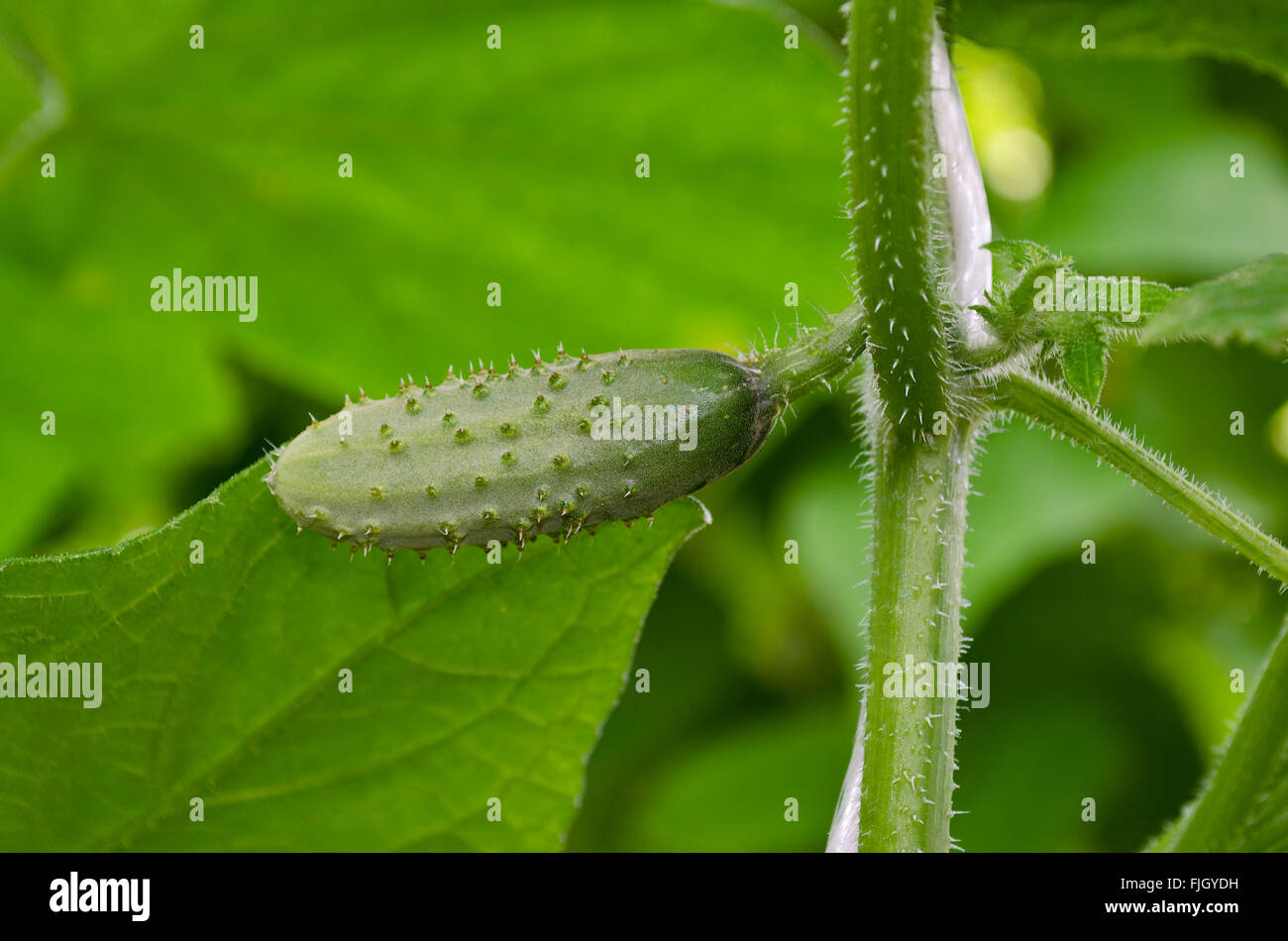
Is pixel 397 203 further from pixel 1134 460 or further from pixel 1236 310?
pixel 1236 310

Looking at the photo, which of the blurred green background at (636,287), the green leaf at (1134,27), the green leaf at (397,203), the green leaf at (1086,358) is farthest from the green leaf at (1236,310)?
the green leaf at (397,203)

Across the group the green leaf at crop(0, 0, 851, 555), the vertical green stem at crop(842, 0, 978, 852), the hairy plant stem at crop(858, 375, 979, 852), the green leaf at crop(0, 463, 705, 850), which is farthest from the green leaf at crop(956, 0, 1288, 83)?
the green leaf at crop(0, 0, 851, 555)

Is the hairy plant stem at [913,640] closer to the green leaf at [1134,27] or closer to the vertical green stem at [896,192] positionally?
the vertical green stem at [896,192]

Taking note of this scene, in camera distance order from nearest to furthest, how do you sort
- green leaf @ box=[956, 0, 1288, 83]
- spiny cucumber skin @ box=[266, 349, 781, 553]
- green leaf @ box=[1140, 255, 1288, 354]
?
green leaf @ box=[1140, 255, 1288, 354], spiny cucumber skin @ box=[266, 349, 781, 553], green leaf @ box=[956, 0, 1288, 83]

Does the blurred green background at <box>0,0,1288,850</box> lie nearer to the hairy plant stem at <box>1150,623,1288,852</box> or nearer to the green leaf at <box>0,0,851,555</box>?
the green leaf at <box>0,0,851,555</box>

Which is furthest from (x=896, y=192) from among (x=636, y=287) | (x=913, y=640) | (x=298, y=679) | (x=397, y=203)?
(x=397, y=203)
